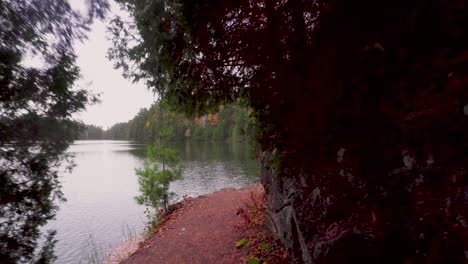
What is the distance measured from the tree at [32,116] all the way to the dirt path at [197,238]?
14.8ft

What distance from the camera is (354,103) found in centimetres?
234

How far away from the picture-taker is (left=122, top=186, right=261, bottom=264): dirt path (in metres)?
7.10

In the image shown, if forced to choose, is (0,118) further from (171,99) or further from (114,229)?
(114,229)

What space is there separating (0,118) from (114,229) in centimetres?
1123

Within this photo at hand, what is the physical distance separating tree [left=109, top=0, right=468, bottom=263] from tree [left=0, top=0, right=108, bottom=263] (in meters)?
1.41

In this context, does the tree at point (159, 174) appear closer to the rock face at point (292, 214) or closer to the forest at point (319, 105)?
the rock face at point (292, 214)

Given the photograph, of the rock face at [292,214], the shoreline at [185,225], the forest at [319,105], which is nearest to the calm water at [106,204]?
the rock face at [292,214]

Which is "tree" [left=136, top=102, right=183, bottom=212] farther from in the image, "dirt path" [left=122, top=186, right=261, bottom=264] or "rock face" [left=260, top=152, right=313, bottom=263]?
"rock face" [left=260, top=152, right=313, bottom=263]

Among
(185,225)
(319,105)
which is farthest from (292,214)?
(185,225)

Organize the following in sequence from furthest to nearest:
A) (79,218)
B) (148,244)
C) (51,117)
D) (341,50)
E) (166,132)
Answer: (79,218)
(166,132)
(148,244)
(51,117)
(341,50)

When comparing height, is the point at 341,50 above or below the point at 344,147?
above

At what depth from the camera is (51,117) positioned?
322 cm

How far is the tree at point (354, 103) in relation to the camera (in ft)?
5.67

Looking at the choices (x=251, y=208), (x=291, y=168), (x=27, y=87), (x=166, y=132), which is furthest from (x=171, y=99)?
(x=166, y=132)
